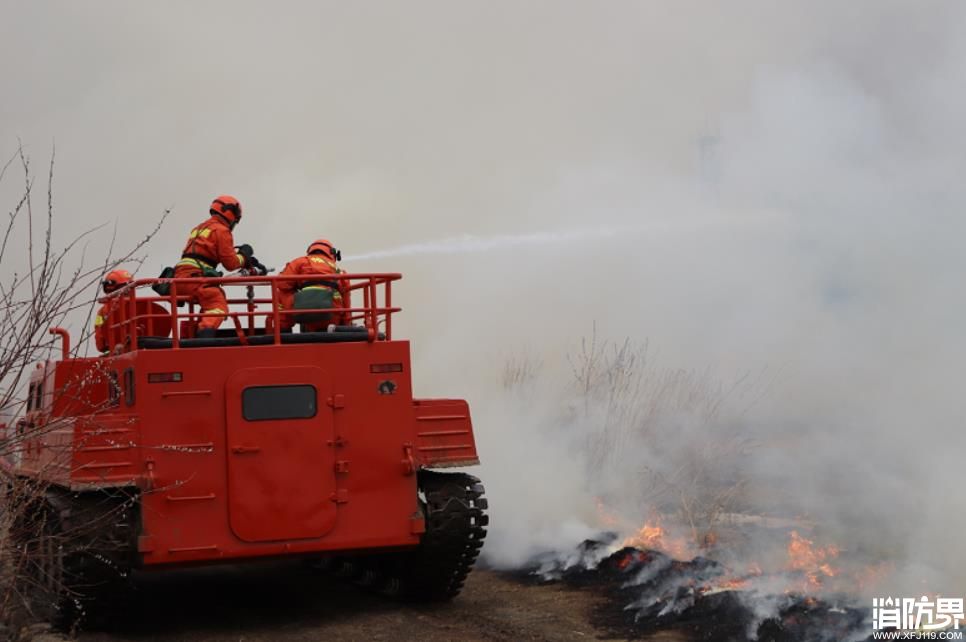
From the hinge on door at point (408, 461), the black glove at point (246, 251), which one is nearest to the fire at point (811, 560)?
the hinge on door at point (408, 461)

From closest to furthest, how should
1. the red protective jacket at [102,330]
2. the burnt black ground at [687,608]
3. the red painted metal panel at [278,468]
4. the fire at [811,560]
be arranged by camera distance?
the burnt black ground at [687,608], the fire at [811,560], the red painted metal panel at [278,468], the red protective jacket at [102,330]

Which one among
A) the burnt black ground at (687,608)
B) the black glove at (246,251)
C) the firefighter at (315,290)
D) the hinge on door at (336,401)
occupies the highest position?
the black glove at (246,251)

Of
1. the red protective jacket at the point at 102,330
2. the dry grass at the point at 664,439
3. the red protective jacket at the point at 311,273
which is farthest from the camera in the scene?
the dry grass at the point at 664,439

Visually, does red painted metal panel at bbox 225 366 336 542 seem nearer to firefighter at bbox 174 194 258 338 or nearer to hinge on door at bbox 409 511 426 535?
hinge on door at bbox 409 511 426 535

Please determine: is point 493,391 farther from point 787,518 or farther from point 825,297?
point 787,518

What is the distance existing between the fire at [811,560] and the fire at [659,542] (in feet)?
3.98

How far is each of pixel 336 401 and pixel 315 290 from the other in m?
1.10

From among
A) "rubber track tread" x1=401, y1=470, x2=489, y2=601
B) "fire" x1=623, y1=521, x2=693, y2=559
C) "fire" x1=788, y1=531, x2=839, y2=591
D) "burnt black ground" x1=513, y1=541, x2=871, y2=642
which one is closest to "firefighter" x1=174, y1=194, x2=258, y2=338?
"rubber track tread" x1=401, y1=470, x2=489, y2=601

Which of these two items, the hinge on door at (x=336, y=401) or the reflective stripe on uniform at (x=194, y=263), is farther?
the reflective stripe on uniform at (x=194, y=263)

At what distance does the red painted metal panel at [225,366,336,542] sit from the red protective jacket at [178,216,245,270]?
1704mm

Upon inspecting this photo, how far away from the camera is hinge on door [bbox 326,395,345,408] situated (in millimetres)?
11188

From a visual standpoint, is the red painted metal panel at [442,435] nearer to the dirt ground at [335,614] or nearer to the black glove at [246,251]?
the dirt ground at [335,614]

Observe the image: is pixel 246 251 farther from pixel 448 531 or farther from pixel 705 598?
pixel 705 598

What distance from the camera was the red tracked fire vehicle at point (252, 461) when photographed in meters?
10.7
